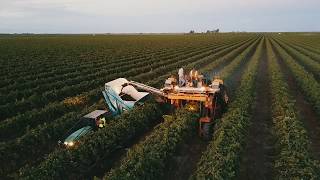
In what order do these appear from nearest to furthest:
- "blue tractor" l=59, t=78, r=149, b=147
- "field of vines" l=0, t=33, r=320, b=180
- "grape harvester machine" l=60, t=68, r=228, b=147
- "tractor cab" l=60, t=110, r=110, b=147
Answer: "field of vines" l=0, t=33, r=320, b=180
"blue tractor" l=59, t=78, r=149, b=147
"tractor cab" l=60, t=110, r=110, b=147
"grape harvester machine" l=60, t=68, r=228, b=147

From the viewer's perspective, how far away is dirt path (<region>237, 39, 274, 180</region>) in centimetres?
1052

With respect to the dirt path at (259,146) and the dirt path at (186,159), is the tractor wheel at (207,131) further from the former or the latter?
the dirt path at (259,146)

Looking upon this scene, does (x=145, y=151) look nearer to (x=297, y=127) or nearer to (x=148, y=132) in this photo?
(x=148, y=132)

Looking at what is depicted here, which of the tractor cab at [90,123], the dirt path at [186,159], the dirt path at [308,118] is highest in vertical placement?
the tractor cab at [90,123]

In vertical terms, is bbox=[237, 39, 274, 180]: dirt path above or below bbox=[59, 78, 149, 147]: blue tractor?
below

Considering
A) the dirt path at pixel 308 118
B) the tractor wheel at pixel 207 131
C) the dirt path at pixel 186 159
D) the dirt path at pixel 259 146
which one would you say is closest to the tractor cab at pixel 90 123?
the dirt path at pixel 186 159

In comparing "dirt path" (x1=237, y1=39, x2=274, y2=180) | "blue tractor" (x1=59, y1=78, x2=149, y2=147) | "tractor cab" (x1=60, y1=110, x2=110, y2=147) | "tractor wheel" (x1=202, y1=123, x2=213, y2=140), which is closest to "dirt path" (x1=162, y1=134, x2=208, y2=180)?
"tractor wheel" (x1=202, y1=123, x2=213, y2=140)

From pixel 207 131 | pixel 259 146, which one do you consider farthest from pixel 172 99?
pixel 259 146

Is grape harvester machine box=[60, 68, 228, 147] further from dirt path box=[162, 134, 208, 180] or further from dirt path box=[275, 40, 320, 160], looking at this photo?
dirt path box=[275, 40, 320, 160]

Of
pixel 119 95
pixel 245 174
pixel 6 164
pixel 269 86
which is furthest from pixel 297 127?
pixel 269 86

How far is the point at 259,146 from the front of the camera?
41.2 feet

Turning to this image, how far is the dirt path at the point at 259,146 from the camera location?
414 inches

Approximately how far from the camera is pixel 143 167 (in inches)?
377

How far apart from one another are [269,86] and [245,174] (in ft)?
46.0
